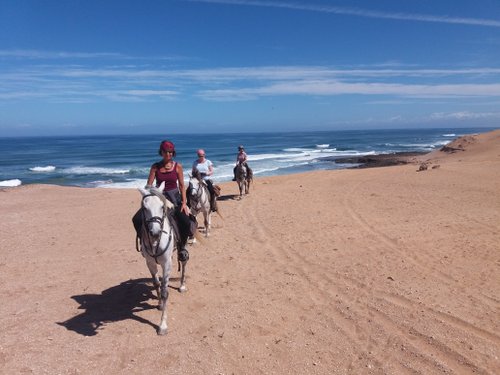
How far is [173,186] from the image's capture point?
646cm

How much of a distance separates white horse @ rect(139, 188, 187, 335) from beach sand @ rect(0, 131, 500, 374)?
30.3 inches

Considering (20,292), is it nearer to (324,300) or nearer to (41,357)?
(41,357)

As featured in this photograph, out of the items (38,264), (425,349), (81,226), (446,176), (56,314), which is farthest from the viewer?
(446,176)

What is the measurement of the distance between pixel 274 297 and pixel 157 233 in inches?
114

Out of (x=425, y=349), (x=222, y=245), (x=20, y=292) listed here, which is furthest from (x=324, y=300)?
(x=20, y=292)

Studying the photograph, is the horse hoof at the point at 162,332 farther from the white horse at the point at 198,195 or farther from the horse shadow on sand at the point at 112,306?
the white horse at the point at 198,195

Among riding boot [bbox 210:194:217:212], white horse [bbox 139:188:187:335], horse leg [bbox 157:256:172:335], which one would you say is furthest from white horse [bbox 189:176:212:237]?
horse leg [bbox 157:256:172:335]

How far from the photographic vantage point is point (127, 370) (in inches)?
193

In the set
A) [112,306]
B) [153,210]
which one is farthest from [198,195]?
[153,210]

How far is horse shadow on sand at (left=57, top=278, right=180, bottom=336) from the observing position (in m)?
6.06

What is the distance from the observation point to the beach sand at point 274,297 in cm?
512

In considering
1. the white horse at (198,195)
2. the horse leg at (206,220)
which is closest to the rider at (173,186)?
the white horse at (198,195)

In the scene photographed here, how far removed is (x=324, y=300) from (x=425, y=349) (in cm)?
190

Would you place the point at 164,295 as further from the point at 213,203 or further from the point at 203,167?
the point at 213,203
